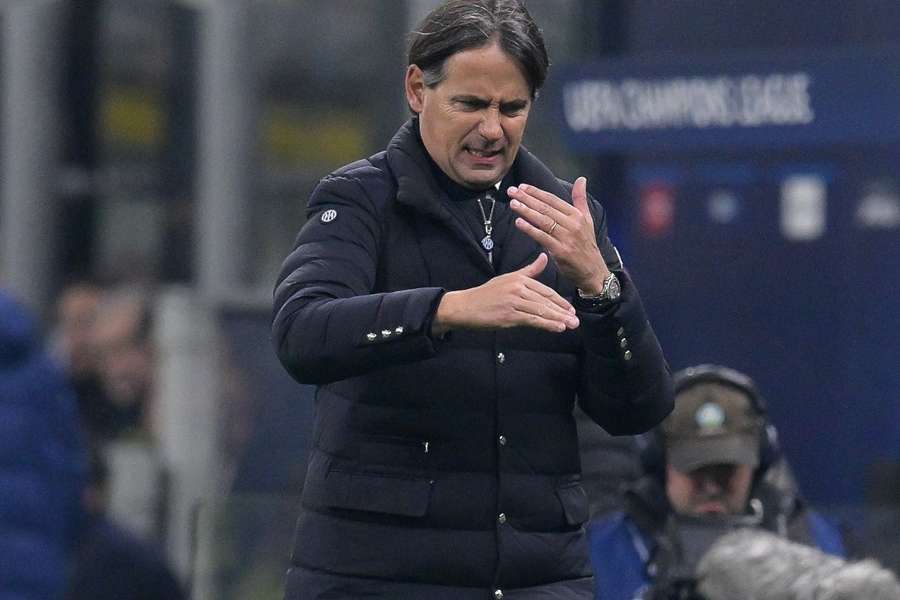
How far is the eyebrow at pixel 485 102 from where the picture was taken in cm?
311

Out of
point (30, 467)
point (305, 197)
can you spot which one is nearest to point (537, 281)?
point (30, 467)

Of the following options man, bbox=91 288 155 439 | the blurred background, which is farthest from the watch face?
man, bbox=91 288 155 439

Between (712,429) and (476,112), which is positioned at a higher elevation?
(476,112)

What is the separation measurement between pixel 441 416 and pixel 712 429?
1.97m

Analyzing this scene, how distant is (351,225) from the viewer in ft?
10.4

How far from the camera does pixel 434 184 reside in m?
3.19

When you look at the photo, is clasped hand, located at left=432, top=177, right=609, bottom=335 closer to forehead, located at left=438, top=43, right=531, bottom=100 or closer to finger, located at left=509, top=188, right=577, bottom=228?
finger, located at left=509, top=188, right=577, bottom=228

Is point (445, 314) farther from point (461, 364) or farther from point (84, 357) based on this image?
point (84, 357)

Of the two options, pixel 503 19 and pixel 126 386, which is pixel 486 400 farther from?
pixel 126 386

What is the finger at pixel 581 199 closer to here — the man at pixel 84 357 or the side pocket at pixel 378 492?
the side pocket at pixel 378 492

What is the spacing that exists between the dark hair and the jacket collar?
117mm

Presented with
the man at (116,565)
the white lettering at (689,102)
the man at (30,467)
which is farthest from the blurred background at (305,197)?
the man at (30,467)

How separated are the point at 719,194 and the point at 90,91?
3.14 meters

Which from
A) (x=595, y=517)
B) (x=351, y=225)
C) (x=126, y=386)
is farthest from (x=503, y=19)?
(x=126, y=386)
